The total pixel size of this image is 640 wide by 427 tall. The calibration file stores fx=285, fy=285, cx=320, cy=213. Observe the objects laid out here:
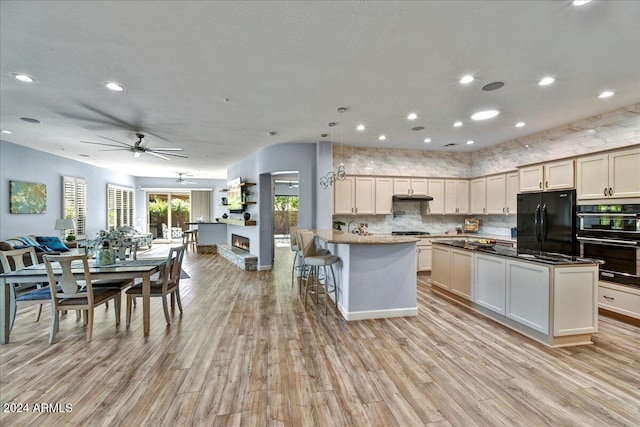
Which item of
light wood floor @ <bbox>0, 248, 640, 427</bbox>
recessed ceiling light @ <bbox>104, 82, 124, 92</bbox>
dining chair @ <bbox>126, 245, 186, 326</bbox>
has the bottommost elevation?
light wood floor @ <bbox>0, 248, 640, 427</bbox>

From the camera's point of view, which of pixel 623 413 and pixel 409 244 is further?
pixel 409 244

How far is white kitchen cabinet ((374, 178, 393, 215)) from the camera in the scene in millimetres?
6484

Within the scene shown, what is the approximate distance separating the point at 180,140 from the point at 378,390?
5.73 meters

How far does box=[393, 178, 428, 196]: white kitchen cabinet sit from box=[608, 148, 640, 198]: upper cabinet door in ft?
10.4

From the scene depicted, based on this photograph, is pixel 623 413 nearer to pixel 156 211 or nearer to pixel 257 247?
pixel 257 247

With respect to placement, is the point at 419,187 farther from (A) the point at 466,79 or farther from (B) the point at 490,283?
(A) the point at 466,79

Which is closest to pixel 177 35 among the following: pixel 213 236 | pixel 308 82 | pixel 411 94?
pixel 308 82

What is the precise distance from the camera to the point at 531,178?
504 cm

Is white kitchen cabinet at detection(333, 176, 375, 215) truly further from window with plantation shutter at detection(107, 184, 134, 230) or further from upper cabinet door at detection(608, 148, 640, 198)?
window with plantation shutter at detection(107, 184, 134, 230)

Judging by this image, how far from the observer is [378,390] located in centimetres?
226

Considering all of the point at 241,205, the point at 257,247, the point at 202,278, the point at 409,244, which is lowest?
the point at 202,278

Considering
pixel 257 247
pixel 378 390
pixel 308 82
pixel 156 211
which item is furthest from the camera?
pixel 156 211

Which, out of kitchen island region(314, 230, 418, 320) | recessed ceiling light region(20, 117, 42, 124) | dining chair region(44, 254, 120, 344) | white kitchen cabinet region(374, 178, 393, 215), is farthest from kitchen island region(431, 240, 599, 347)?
recessed ceiling light region(20, 117, 42, 124)

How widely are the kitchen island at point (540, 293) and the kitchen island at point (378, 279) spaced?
0.92 metres
